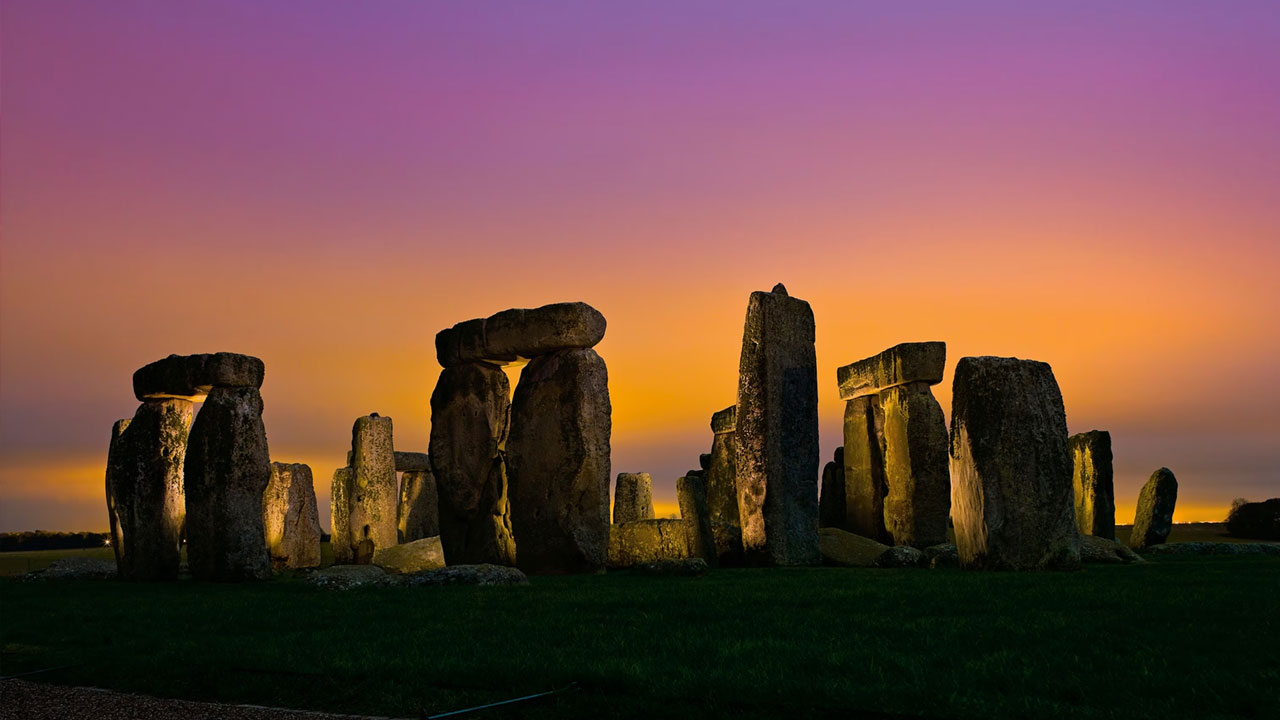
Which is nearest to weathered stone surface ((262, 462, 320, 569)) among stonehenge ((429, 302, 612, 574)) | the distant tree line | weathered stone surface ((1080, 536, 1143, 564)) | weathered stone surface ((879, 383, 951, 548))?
stonehenge ((429, 302, 612, 574))

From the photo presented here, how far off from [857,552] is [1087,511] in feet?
22.8

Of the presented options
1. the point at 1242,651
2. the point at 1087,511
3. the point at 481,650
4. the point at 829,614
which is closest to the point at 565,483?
the point at 829,614

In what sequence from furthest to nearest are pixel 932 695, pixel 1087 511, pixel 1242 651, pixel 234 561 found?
pixel 1087 511 < pixel 234 561 < pixel 1242 651 < pixel 932 695

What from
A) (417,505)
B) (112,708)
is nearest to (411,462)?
(417,505)

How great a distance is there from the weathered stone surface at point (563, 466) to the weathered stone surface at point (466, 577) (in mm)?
2435

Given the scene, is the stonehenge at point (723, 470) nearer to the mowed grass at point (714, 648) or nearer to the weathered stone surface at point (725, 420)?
the weathered stone surface at point (725, 420)

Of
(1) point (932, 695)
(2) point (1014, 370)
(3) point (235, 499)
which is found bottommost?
(1) point (932, 695)

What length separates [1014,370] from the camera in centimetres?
1186

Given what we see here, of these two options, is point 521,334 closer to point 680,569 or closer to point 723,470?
point 680,569

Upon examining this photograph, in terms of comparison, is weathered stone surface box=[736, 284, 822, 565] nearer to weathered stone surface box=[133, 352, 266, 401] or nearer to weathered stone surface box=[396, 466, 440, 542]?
weathered stone surface box=[133, 352, 266, 401]

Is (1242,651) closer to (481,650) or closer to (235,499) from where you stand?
(481,650)

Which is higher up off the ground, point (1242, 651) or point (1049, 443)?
point (1049, 443)

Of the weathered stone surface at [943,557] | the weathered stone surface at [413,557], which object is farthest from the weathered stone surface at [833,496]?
the weathered stone surface at [413,557]

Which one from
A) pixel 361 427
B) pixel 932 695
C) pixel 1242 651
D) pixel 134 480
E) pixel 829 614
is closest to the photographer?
pixel 932 695
